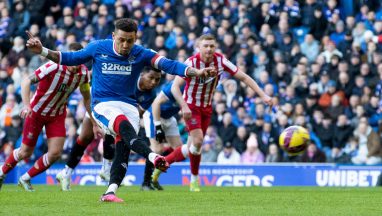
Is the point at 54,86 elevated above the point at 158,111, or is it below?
above

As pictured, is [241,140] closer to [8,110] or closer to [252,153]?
[252,153]

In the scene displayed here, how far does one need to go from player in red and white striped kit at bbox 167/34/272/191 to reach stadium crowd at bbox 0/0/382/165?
5.93 metres

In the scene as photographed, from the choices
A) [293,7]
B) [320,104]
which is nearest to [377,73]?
[320,104]

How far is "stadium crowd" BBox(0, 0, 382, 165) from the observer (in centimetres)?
2128

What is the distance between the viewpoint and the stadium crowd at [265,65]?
21.3m

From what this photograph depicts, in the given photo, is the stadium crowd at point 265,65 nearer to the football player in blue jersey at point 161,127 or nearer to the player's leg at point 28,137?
the football player in blue jersey at point 161,127

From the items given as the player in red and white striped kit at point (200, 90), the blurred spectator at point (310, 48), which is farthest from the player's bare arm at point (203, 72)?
the blurred spectator at point (310, 48)

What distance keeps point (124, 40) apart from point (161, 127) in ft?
15.8

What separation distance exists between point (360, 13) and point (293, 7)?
1.65m

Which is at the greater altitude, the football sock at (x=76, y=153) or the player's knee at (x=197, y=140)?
the player's knee at (x=197, y=140)

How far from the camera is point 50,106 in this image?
1490 cm

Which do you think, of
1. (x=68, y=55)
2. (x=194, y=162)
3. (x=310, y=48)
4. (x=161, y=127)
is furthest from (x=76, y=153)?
(x=310, y=48)

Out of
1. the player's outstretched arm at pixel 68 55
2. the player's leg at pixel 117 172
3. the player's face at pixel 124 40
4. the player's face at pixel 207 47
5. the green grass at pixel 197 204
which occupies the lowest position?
the green grass at pixel 197 204

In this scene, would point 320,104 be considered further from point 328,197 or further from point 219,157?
point 328,197
